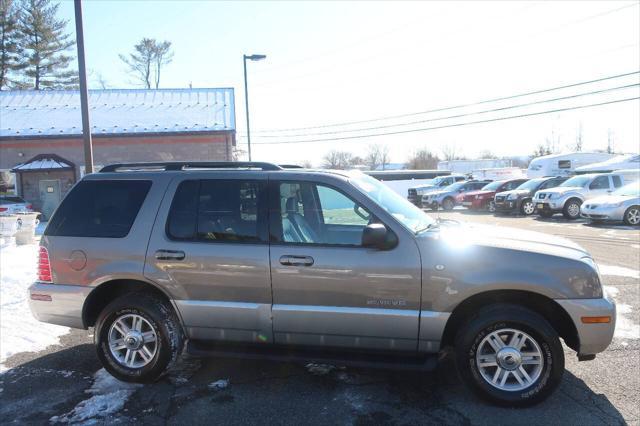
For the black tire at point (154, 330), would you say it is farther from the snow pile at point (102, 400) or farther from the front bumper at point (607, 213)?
the front bumper at point (607, 213)

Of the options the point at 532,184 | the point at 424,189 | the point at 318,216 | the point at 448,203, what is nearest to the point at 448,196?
the point at 448,203

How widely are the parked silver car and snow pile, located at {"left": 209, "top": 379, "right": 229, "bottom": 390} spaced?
15302 millimetres

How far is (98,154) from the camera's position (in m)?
21.3

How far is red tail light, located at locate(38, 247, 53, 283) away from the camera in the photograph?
13.2 ft

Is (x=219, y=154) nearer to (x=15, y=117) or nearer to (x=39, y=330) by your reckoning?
(x=15, y=117)

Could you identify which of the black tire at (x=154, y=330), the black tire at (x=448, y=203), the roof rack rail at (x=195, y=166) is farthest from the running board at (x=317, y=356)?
the black tire at (x=448, y=203)

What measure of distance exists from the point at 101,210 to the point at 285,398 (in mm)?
2317

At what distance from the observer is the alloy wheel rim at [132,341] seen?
12.7ft

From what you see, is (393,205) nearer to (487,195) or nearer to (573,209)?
(573,209)

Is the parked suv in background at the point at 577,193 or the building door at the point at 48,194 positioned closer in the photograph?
the parked suv in background at the point at 577,193

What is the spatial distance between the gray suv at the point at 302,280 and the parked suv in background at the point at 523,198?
1823 centimetres

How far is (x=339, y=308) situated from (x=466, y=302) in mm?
989

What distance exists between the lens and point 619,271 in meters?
7.75

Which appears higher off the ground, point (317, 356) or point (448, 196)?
point (448, 196)
